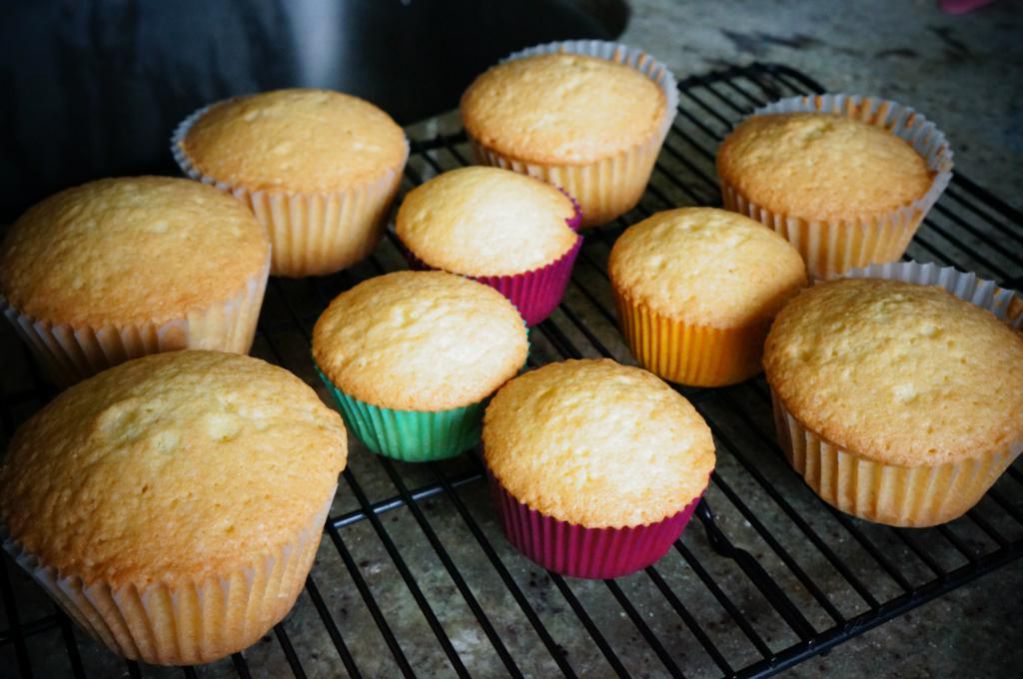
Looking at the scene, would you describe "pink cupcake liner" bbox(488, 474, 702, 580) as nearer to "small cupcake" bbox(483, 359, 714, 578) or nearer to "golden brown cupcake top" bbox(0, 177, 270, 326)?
"small cupcake" bbox(483, 359, 714, 578)

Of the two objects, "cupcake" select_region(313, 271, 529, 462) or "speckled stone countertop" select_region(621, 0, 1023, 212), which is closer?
"cupcake" select_region(313, 271, 529, 462)

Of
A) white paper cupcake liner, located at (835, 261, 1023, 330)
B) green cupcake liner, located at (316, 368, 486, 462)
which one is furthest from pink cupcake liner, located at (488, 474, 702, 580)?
white paper cupcake liner, located at (835, 261, 1023, 330)

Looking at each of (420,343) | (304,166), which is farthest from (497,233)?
(304,166)

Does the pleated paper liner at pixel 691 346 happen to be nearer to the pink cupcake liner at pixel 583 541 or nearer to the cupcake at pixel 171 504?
the pink cupcake liner at pixel 583 541

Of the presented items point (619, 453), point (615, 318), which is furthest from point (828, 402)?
point (615, 318)

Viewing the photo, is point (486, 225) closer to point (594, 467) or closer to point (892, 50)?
point (594, 467)

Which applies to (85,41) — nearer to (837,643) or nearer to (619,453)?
(619,453)
